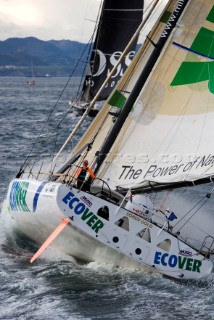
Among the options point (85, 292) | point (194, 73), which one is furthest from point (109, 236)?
point (194, 73)

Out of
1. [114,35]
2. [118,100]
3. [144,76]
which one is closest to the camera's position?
[144,76]

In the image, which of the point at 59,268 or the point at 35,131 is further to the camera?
the point at 35,131

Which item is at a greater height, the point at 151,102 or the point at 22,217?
the point at 151,102

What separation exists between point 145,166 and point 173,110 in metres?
1.35

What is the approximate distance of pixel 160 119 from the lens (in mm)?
15070

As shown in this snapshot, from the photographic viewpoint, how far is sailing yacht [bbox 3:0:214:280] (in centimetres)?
1355

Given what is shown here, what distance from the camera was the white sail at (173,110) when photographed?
14.7m

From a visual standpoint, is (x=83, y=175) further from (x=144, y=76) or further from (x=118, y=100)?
(x=144, y=76)

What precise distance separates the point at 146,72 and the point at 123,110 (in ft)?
3.09

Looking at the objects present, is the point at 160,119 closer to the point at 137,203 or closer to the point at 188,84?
the point at 188,84

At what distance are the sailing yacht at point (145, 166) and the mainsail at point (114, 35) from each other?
55.4 feet

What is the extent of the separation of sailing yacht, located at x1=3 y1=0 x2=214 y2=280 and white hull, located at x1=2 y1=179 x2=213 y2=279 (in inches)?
0.8

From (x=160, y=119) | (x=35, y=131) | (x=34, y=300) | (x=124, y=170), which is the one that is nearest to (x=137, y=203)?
(x=124, y=170)

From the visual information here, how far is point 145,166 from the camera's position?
14805 millimetres
